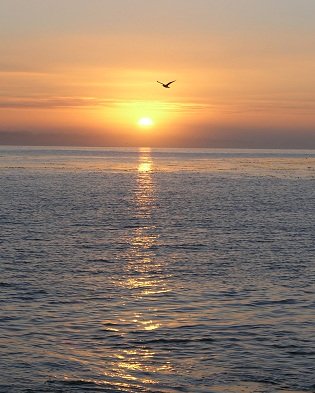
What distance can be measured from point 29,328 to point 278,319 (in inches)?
350

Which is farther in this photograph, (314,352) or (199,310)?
(199,310)

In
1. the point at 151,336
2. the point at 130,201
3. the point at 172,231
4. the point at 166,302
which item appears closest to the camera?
the point at 151,336

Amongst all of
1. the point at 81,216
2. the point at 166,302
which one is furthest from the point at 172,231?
the point at 166,302

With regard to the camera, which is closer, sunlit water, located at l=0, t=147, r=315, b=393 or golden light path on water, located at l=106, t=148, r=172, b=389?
sunlit water, located at l=0, t=147, r=315, b=393

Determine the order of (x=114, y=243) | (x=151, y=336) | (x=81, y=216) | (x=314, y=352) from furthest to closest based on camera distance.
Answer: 1. (x=81, y=216)
2. (x=114, y=243)
3. (x=151, y=336)
4. (x=314, y=352)

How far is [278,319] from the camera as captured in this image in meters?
26.3

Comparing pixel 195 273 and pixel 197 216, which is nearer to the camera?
pixel 195 273

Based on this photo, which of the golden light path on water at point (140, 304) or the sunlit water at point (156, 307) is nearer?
the sunlit water at point (156, 307)

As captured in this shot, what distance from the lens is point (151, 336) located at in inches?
947

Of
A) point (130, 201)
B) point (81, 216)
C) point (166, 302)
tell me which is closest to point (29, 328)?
point (166, 302)

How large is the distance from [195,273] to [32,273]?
25.3ft

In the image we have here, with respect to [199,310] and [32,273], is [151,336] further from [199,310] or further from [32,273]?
[32,273]

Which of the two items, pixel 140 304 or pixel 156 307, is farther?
pixel 140 304

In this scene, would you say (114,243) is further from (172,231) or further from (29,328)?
(29,328)
